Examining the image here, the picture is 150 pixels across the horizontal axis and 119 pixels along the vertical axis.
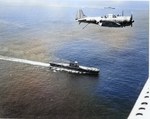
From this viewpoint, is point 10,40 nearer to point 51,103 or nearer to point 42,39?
point 42,39

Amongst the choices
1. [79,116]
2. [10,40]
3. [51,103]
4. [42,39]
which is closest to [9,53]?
[10,40]

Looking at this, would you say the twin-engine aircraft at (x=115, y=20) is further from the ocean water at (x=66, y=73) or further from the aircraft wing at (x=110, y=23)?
the ocean water at (x=66, y=73)

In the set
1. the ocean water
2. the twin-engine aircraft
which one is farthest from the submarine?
the twin-engine aircraft

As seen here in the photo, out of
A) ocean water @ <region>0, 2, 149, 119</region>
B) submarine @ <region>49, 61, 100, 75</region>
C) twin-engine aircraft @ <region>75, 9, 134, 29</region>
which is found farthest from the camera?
submarine @ <region>49, 61, 100, 75</region>

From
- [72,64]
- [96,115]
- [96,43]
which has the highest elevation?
[96,43]

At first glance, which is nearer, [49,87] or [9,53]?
[49,87]

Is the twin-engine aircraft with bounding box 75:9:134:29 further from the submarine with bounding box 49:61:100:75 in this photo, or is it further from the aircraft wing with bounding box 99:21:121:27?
the submarine with bounding box 49:61:100:75

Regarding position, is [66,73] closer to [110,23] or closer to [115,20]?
[110,23]

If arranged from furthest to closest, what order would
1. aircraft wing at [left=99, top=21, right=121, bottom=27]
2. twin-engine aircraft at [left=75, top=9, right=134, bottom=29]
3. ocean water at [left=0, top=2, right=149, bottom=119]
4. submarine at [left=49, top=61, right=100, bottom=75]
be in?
submarine at [left=49, top=61, right=100, bottom=75] < ocean water at [left=0, top=2, right=149, bottom=119] < aircraft wing at [left=99, top=21, right=121, bottom=27] < twin-engine aircraft at [left=75, top=9, right=134, bottom=29]

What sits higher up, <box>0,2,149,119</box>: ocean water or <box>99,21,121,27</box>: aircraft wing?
<box>99,21,121,27</box>: aircraft wing
